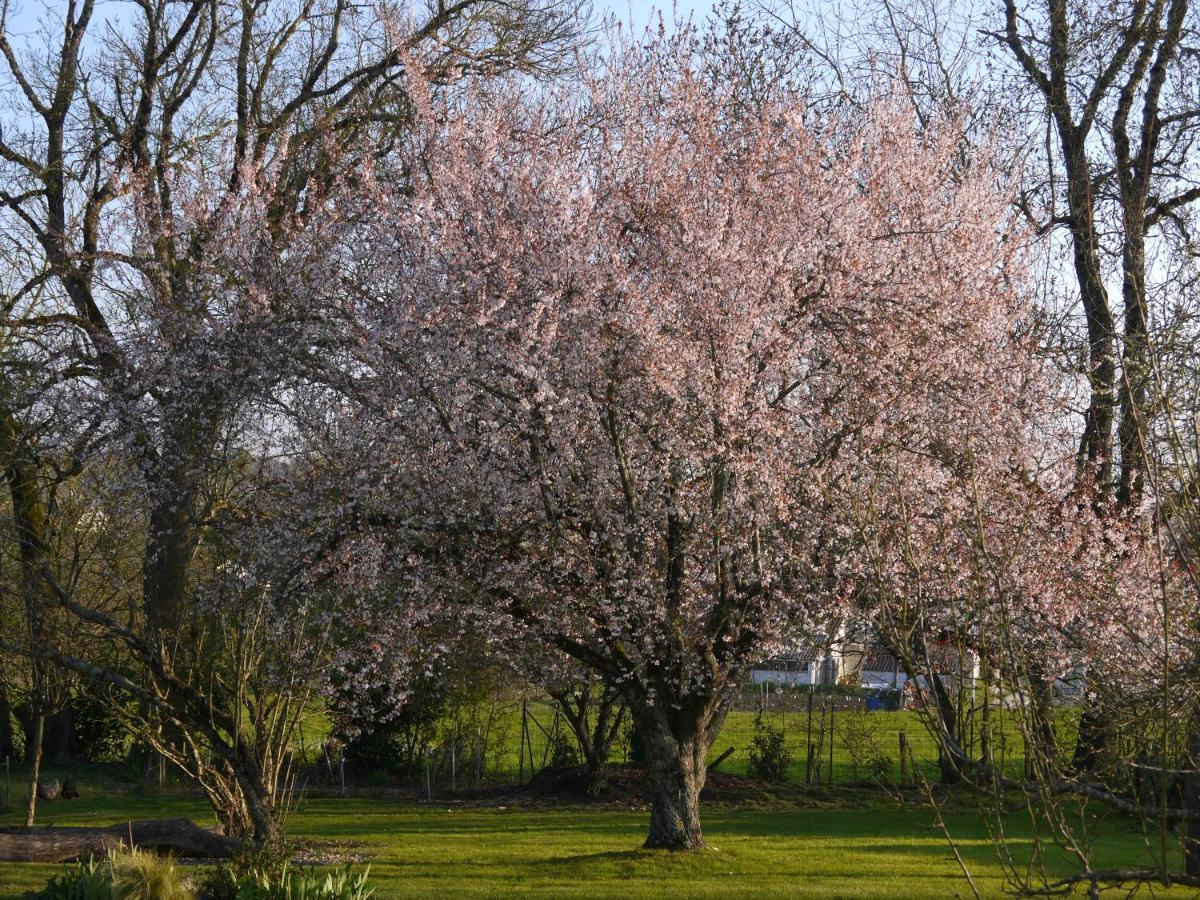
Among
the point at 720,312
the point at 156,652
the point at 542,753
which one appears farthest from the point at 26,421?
the point at 542,753

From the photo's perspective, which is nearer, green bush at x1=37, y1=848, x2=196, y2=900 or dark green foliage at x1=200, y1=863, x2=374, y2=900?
dark green foliage at x1=200, y1=863, x2=374, y2=900

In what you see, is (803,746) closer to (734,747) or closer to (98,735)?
(734,747)

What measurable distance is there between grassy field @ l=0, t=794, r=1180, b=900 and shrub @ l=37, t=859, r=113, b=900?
4.46 ft

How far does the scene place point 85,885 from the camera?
7328 millimetres

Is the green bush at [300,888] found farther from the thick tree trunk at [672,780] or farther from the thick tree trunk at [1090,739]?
the thick tree trunk at [1090,739]

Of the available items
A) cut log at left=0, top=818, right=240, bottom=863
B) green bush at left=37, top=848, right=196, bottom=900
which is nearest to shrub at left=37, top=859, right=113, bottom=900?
green bush at left=37, top=848, right=196, bottom=900

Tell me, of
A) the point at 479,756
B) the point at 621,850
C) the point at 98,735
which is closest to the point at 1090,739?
the point at 621,850

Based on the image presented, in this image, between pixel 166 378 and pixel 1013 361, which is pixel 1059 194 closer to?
pixel 1013 361

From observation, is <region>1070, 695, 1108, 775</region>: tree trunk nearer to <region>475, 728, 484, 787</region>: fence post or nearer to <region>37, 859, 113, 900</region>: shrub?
<region>37, 859, 113, 900</region>: shrub

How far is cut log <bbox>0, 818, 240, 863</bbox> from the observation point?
10.9 meters

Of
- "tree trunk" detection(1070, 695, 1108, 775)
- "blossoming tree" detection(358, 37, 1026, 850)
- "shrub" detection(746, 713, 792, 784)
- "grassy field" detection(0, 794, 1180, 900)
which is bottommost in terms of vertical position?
"grassy field" detection(0, 794, 1180, 900)

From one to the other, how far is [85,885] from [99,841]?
13.4ft

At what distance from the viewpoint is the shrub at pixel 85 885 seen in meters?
7.24

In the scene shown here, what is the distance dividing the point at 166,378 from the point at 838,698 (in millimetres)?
12971
